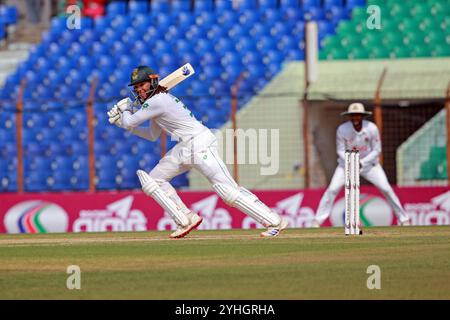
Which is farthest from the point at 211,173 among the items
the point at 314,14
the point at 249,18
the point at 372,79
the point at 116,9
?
the point at 116,9

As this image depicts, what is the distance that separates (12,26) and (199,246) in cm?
2476

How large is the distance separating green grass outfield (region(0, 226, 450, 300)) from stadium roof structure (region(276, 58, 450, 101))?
9413mm

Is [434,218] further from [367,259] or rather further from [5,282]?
[5,282]

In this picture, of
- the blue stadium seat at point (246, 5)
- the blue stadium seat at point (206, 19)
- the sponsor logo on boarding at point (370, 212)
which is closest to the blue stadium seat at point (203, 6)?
the blue stadium seat at point (206, 19)

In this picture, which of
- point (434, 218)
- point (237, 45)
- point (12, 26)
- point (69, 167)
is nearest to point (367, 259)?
point (434, 218)

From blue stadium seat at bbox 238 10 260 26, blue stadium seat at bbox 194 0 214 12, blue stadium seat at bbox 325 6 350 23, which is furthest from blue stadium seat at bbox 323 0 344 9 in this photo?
blue stadium seat at bbox 194 0 214 12

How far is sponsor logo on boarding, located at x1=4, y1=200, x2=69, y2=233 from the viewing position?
75.6 ft

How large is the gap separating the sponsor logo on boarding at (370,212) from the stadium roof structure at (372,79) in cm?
249

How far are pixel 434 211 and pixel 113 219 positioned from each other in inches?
241

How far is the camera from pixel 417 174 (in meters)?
23.2

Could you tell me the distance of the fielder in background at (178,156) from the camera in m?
13.9

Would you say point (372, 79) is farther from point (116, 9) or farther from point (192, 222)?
point (192, 222)

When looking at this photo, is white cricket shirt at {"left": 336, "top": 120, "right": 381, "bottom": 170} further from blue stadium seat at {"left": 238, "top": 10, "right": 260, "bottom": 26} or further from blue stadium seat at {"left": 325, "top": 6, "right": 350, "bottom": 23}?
blue stadium seat at {"left": 238, "top": 10, "right": 260, "bottom": 26}

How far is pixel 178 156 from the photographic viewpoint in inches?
555
